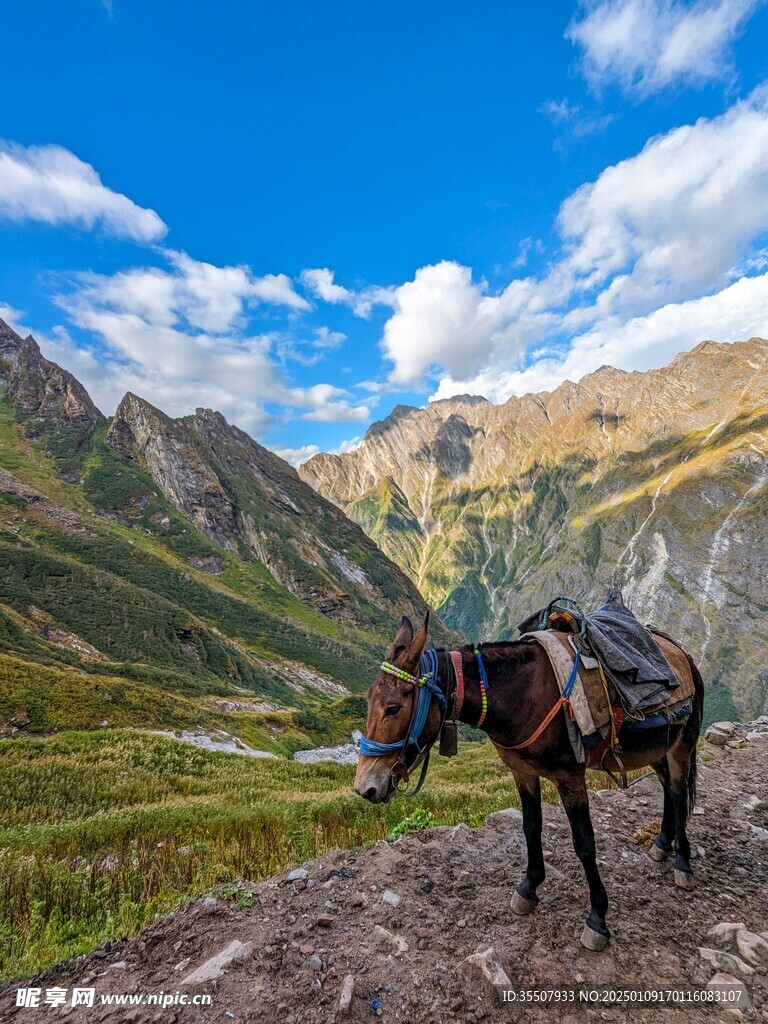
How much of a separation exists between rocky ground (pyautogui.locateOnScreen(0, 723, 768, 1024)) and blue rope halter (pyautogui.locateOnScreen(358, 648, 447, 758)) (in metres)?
1.57

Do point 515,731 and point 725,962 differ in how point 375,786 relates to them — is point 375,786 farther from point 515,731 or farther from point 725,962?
point 725,962

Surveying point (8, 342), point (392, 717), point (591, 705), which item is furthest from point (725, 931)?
point (8, 342)

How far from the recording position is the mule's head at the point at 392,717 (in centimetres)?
404

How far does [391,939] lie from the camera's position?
13.5ft

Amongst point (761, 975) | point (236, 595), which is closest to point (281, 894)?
point (761, 975)

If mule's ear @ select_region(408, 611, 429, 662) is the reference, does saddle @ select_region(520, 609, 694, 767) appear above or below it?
below

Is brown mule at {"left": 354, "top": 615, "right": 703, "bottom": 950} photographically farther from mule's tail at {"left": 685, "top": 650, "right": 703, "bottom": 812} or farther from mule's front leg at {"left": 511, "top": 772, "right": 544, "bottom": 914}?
mule's tail at {"left": 685, "top": 650, "right": 703, "bottom": 812}

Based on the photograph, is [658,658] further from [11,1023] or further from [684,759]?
[11,1023]

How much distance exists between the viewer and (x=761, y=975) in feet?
12.1

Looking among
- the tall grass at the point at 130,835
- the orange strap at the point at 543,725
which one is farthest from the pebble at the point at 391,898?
the orange strap at the point at 543,725

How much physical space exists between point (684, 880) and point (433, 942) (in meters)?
3.32

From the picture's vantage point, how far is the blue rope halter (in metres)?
4.11

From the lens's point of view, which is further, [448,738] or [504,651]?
[504,651]

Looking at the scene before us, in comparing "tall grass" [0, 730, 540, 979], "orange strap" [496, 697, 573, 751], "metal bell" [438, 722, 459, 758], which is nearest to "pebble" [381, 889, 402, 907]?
"tall grass" [0, 730, 540, 979]
